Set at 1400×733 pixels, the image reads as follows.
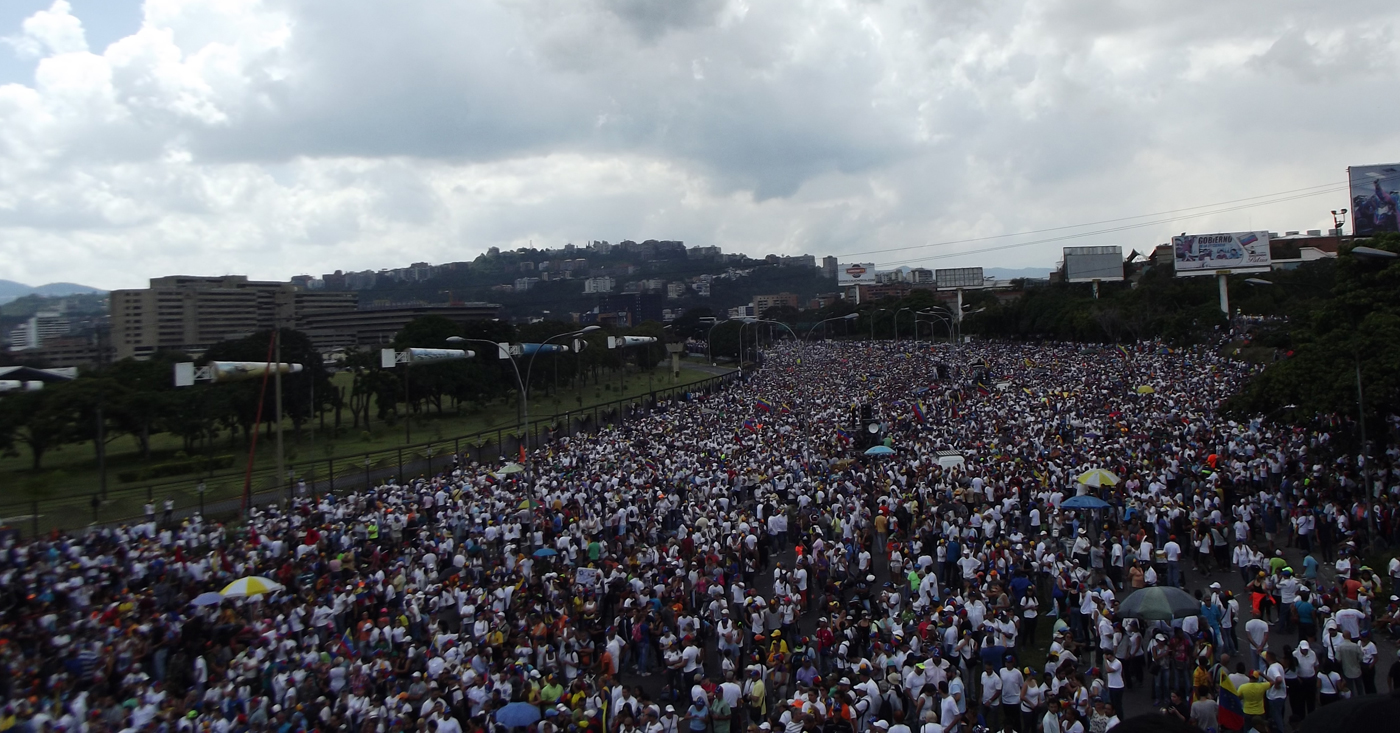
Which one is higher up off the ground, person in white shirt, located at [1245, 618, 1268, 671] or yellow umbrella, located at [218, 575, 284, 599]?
yellow umbrella, located at [218, 575, 284, 599]

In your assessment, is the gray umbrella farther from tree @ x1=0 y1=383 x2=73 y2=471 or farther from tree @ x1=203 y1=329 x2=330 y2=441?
tree @ x1=0 y1=383 x2=73 y2=471

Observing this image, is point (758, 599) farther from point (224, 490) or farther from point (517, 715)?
point (224, 490)

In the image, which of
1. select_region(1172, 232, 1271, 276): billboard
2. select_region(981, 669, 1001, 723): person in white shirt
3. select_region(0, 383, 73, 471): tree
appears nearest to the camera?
select_region(981, 669, 1001, 723): person in white shirt

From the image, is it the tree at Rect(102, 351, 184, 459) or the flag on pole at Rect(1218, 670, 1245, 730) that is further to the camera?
the tree at Rect(102, 351, 184, 459)

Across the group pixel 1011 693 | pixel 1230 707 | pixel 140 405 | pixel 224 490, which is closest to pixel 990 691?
pixel 1011 693

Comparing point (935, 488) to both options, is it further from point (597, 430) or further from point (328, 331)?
point (328, 331)

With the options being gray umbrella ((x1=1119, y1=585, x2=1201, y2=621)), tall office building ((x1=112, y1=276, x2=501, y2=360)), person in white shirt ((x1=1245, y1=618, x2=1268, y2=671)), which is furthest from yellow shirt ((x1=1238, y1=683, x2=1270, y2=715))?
tall office building ((x1=112, y1=276, x2=501, y2=360))

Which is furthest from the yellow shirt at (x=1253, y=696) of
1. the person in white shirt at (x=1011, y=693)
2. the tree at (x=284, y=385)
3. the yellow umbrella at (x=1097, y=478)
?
the tree at (x=284, y=385)

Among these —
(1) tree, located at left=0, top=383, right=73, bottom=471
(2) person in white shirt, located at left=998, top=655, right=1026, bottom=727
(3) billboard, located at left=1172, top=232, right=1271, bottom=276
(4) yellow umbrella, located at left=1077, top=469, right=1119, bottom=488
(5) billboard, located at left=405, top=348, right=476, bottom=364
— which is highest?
(3) billboard, located at left=1172, top=232, right=1271, bottom=276
